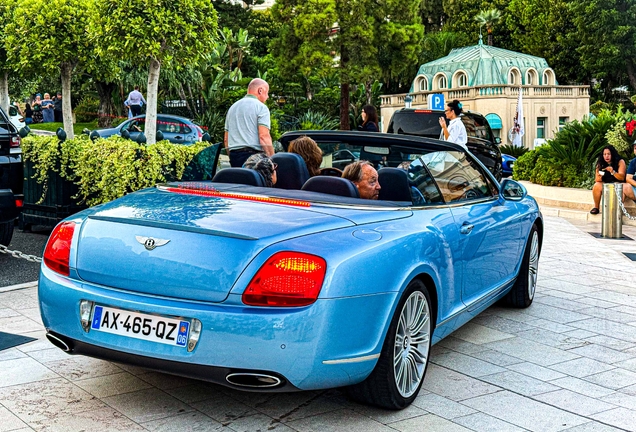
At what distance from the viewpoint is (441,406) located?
463 cm

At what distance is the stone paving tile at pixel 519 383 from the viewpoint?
4.97m

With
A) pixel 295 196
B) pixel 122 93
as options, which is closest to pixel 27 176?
pixel 295 196

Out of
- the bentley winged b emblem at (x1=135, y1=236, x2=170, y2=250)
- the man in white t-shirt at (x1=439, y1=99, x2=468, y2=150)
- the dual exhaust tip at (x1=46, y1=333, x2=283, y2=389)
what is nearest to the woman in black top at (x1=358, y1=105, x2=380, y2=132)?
the man in white t-shirt at (x1=439, y1=99, x2=468, y2=150)

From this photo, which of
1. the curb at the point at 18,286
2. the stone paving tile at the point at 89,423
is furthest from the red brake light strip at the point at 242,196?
the curb at the point at 18,286

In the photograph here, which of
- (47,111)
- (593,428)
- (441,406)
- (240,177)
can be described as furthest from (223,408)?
(47,111)

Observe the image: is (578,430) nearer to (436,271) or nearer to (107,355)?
(436,271)

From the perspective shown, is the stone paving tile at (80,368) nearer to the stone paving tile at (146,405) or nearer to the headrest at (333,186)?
the stone paving tile at (146,405)

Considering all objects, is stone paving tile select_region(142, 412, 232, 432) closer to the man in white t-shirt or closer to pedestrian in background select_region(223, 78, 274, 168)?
pedestrian in background select_region(223, 78, 274, 168)

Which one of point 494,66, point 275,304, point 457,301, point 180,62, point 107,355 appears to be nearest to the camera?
Result: point 275,304

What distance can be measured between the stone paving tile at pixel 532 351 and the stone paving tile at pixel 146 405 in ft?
7.94

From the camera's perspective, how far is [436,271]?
15.7ft

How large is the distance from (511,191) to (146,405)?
3.46 m

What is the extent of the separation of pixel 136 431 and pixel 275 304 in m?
0.97

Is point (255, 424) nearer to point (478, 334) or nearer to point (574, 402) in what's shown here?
point (574, 402)
